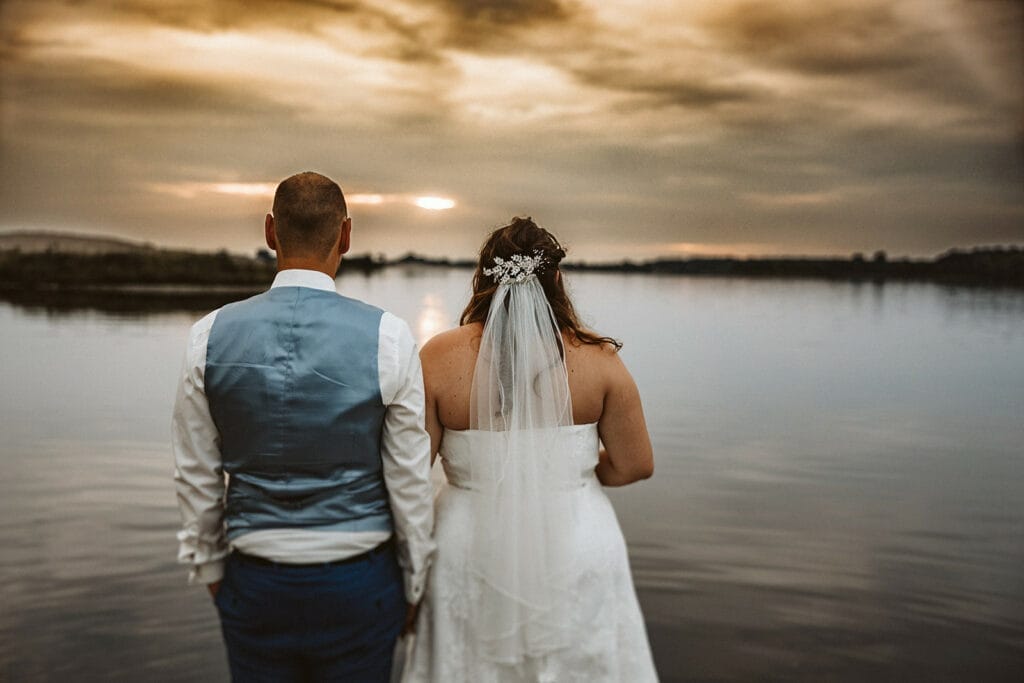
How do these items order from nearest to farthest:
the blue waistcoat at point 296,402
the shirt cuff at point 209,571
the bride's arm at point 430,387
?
the blue waistcoat at point 296,402 < the shirt cuff at point 209,571 < the bride's arm at point 430,387

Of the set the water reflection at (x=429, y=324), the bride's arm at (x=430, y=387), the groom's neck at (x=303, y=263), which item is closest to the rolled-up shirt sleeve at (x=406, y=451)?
the groom's neck at (x=303, y=263)

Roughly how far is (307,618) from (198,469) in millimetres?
484

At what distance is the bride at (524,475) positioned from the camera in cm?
272

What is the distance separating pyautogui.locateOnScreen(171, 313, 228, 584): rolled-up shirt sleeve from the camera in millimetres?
2117

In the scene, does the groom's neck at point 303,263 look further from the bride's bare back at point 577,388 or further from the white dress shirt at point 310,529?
the bride's bare back at point 577,388

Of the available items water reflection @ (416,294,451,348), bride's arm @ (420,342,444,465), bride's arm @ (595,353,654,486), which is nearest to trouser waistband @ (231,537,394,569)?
bride's arm @ (420,342,444,465)

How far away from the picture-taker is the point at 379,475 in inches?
88.5

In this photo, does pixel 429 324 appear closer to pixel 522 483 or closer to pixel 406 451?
pixel 522 483

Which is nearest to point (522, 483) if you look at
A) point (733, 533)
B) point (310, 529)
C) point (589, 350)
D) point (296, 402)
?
point (589, 350)

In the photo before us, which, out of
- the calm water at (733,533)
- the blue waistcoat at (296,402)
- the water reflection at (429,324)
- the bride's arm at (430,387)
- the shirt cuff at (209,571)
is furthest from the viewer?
the water reflection at (429,324)

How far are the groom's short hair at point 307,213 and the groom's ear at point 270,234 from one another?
0.03 meters

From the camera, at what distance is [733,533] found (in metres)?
7.30

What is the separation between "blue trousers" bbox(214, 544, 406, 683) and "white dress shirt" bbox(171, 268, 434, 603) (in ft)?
0.18

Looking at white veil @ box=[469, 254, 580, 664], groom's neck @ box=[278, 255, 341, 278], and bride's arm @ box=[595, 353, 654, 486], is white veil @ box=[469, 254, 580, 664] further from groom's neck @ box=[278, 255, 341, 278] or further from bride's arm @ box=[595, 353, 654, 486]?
groom's neck @ box=[278, 255, 341, 278]
